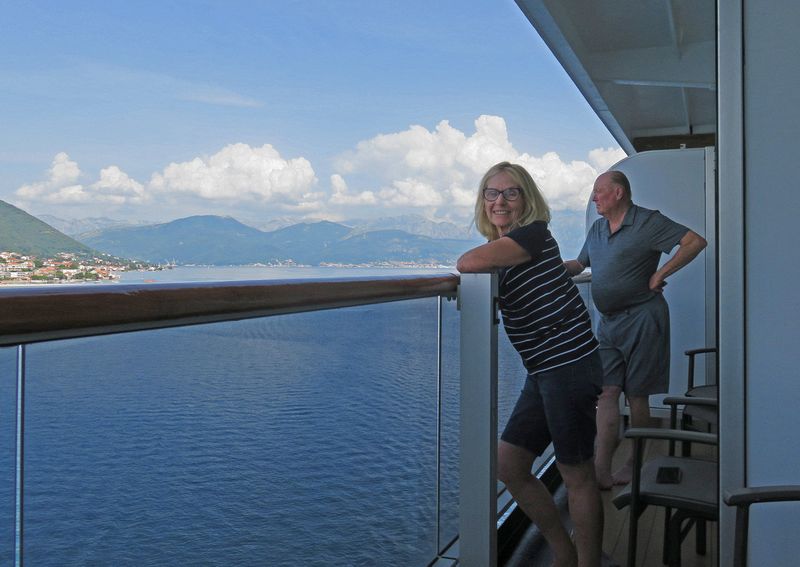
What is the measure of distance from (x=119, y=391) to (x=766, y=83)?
132 cm

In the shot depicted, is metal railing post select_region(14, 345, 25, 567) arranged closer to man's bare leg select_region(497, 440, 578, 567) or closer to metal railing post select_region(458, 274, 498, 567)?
metal railing post select_region(458, 274, 498, 567)

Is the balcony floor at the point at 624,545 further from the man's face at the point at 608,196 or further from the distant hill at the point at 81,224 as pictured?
the distant hill at the point at 81,224

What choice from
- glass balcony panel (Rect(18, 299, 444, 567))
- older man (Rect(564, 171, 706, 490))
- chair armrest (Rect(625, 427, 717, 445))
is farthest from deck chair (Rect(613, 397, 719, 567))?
older man (Rect(564, 171, 706, 490))

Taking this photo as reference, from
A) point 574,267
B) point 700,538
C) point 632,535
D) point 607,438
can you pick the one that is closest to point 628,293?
point 574,267

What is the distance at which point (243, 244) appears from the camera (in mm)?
44438

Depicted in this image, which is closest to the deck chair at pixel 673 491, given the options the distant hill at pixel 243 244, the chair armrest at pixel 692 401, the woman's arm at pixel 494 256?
the chair armrest at pixel 692 401

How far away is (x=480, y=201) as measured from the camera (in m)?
2.18

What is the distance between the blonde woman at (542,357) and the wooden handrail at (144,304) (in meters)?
0.75

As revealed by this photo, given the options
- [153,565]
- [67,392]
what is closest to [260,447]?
[153,565]

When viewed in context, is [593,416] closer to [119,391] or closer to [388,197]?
[119,391]

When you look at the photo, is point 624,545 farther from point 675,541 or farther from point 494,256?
point 494,256

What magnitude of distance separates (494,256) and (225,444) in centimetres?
108

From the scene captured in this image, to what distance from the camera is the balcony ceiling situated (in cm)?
622

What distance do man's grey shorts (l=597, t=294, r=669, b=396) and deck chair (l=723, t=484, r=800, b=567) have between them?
Answer: 229 centimetres
